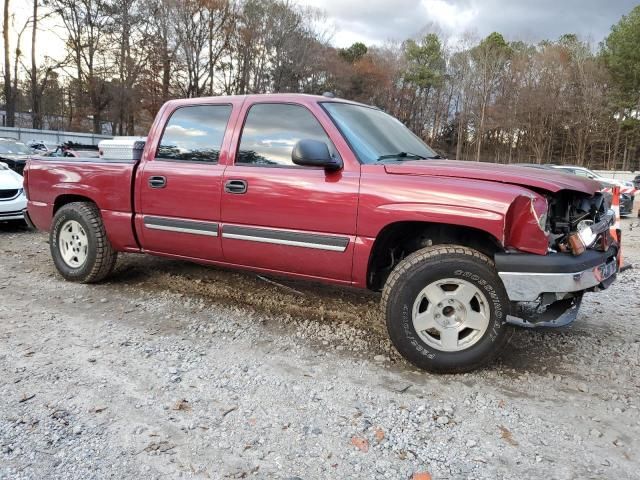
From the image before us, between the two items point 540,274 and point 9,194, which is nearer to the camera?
point 540,274

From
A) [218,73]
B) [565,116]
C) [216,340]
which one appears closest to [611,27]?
[565,116]

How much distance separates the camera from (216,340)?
3.61 metres

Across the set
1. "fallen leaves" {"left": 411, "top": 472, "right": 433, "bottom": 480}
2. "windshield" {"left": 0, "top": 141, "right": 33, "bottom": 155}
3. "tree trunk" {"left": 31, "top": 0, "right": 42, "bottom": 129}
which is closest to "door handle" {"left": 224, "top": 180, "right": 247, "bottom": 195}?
"fallen leaves" {"left": 411, "top": 472, "right": 433, "bottom": 480}

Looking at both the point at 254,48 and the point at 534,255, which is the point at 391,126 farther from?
the point at 254,48

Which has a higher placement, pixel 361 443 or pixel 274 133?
pixel 274 133

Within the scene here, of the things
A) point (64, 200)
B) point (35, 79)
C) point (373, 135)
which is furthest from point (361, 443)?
point (35, 79)

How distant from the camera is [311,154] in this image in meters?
3.26

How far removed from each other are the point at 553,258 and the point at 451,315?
69 cm

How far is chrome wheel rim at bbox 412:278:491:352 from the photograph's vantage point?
3049 millimetres

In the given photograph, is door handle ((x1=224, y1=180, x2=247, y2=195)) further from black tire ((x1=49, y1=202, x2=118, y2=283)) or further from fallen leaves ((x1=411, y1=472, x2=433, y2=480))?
fallen leaves ((x1=411, y1=472, x2=433, y2=480))

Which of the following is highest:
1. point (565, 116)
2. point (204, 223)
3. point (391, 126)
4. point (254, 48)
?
point (254, 48)

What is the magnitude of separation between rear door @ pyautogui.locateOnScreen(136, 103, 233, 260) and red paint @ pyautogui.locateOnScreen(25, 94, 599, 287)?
0.01 meters

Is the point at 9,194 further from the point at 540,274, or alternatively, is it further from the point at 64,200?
the point at 540,274

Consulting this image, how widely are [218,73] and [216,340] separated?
45.2 metres
